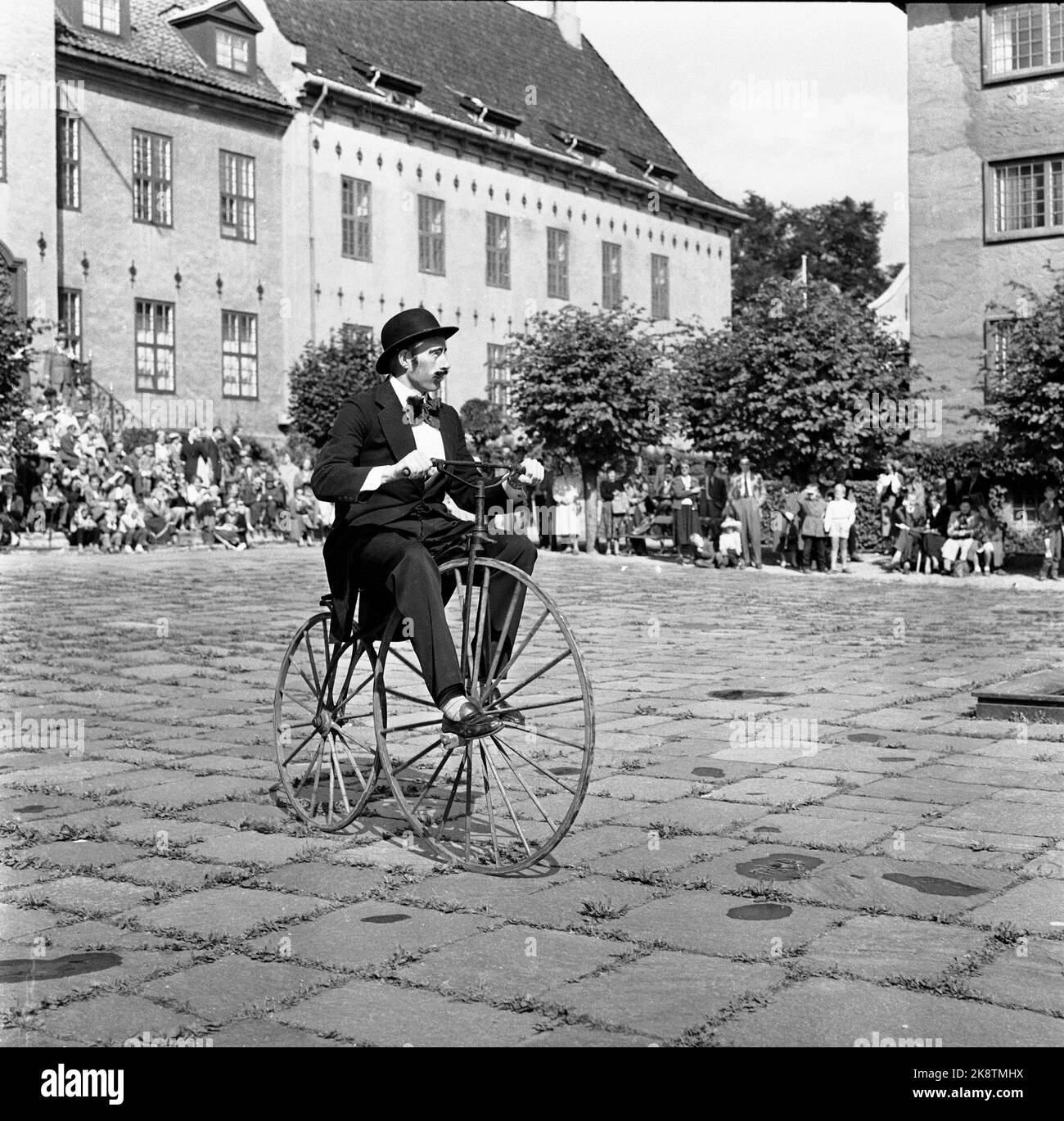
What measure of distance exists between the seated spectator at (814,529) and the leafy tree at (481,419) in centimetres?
1186

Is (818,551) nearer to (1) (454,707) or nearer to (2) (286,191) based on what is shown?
(2) (286,191)

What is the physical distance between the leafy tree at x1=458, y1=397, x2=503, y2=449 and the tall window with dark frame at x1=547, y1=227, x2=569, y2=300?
249 inches

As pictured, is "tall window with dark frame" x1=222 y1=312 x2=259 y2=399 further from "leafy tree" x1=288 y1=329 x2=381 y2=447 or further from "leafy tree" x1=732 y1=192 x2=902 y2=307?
"leafy tree" x1=732 y1=192 x2=902 y2=307

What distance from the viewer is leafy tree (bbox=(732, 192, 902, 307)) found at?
3184 inches

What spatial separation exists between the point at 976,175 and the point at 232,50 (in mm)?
18467

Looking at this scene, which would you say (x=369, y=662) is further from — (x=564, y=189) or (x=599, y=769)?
(x=564, y=189)

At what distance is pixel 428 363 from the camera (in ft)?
19.6

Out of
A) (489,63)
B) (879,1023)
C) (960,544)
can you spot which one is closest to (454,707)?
(879,1023)

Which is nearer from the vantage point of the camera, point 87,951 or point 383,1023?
point 383,1023

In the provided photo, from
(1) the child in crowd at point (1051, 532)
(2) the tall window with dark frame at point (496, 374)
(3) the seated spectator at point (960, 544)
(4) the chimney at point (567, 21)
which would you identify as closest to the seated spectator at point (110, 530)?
(3) the seated spectator at point (960, 544)

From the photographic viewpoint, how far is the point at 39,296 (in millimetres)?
33375

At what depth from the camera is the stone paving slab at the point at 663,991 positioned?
389 cm

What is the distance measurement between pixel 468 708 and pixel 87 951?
4.92ft
